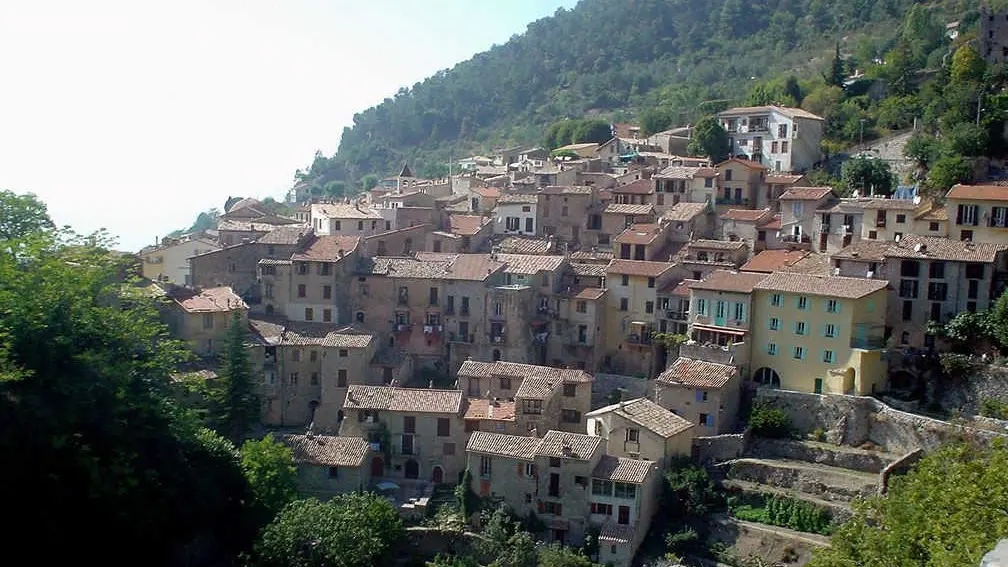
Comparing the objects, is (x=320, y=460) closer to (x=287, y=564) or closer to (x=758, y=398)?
(x=287, y=564)

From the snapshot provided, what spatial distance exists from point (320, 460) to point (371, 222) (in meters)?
18.7

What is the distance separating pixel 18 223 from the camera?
45.6 m

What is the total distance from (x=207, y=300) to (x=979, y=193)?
3219 centimetres

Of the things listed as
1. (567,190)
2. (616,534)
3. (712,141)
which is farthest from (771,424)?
(712,141)

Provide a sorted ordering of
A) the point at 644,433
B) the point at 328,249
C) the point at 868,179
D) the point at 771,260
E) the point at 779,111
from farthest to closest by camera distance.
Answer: the point at 779,111
the point at 868,179
the point at 328,249
the point at 771,260
the point at 644,433

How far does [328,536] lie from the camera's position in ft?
119

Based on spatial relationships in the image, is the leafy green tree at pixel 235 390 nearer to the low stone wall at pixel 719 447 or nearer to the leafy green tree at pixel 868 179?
the low stone wall at pixel 719 447

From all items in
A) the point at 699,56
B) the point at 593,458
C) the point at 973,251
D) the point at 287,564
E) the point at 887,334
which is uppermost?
the point at 699,56

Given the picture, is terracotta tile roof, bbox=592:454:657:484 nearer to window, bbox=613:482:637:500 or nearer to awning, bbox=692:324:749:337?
window, bbox=613:482:637:500

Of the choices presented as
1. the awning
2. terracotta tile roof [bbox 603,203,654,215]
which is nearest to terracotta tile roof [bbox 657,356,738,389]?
the awning

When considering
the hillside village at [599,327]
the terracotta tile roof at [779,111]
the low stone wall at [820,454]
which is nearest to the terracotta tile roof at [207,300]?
the hillside village at [599,327]

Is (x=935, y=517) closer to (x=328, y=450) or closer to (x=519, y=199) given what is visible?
(x=328, y=450)

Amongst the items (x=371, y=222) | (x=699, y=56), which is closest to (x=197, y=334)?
(x=371, y=222)

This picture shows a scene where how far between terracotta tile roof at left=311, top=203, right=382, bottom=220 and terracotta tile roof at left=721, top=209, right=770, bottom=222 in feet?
→ 58.2
